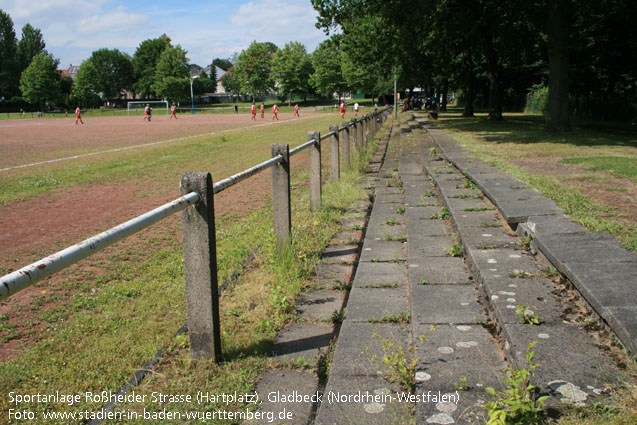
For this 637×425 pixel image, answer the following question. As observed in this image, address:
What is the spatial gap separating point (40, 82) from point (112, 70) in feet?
95.9

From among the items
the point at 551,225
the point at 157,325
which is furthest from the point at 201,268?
the point at 551,225

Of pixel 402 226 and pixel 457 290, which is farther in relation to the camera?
pixel 402 226

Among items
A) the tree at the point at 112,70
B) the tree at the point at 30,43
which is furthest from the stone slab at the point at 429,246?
the tree at the point at 30,43

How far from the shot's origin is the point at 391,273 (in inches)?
168

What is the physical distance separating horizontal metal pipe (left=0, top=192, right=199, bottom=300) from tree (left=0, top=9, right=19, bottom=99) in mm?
113960

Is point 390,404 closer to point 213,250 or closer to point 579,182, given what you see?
point 213,250

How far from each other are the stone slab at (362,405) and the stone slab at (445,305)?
717 mm

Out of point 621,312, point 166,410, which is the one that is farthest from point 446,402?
point 166,410

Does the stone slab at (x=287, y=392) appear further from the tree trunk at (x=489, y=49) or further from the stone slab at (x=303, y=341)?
the tree trunk at (x=489, y=49)

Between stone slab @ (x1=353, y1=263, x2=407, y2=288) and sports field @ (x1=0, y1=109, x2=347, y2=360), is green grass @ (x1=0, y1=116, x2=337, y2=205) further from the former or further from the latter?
stone slab @ (x1=353, y1=263, x2=407, y2=288)

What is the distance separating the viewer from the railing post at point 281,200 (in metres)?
4.82

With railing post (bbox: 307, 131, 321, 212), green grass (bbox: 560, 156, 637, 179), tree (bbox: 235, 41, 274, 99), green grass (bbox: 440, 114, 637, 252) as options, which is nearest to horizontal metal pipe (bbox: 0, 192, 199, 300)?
green grass (bbox: 440, 114, 637, 252)

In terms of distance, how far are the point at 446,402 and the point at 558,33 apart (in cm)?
1700

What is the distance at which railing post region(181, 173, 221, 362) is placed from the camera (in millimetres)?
2828
